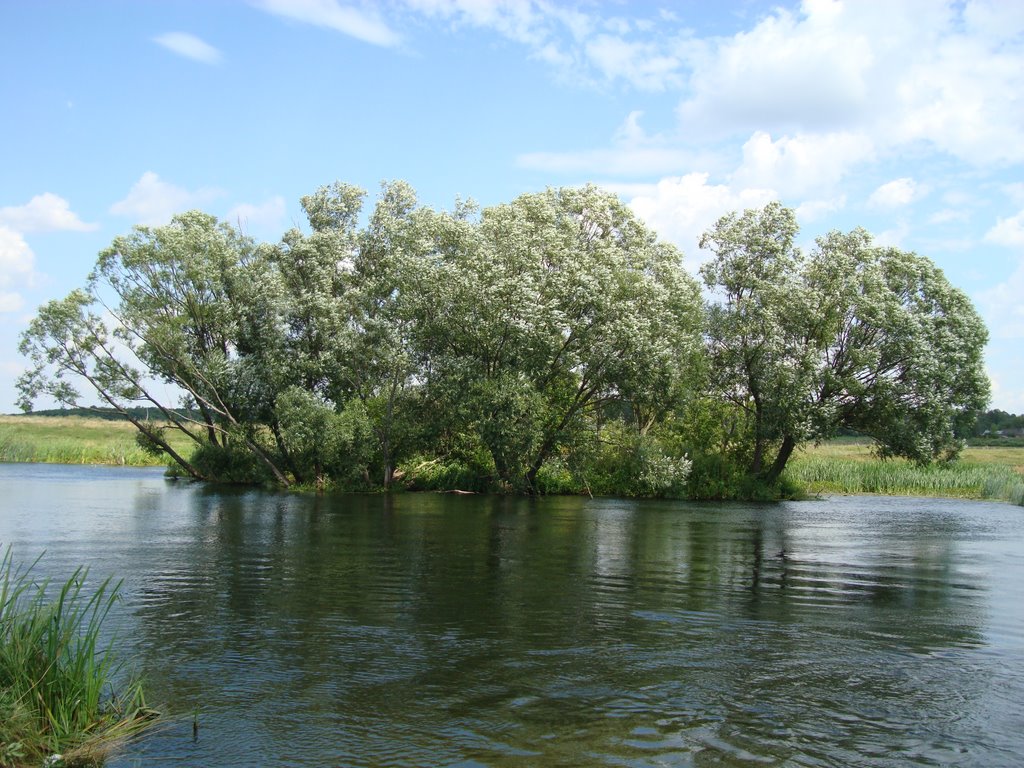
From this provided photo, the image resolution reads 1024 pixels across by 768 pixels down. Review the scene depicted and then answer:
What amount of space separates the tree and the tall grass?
16.7 ft

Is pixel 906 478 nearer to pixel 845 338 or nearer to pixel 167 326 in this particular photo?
pixel 845 338

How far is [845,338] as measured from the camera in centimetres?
5159

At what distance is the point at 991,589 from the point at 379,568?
15229 millimetres

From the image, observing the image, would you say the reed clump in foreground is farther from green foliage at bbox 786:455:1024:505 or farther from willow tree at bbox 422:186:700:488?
green foliage at bbox 786:455:1024:505

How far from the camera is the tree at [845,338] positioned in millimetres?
49688

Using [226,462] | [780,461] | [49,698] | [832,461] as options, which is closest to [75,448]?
[226,462]

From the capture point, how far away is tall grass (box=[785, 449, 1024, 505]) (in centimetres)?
5476

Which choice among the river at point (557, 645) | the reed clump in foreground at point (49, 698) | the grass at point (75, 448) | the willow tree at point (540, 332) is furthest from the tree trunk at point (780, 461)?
the reed clump in foreground at point (49, 698)

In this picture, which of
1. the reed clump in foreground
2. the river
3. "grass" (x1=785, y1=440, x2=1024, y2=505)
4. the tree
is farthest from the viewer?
"grass" (x1=785, y1=440, x2=1024, y2=505)

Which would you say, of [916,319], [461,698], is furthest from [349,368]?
[461,698]

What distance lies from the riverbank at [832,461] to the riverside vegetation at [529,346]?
217 inches

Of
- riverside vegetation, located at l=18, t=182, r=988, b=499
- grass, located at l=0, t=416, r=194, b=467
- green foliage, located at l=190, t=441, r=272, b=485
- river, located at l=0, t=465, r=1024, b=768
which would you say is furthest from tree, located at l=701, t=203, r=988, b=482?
grass, located at l=0, t=416, r=194, b=467

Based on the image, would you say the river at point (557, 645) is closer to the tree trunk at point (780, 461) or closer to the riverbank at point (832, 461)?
the tree trunk at point (780, 461)

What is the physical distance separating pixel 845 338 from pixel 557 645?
141ft
